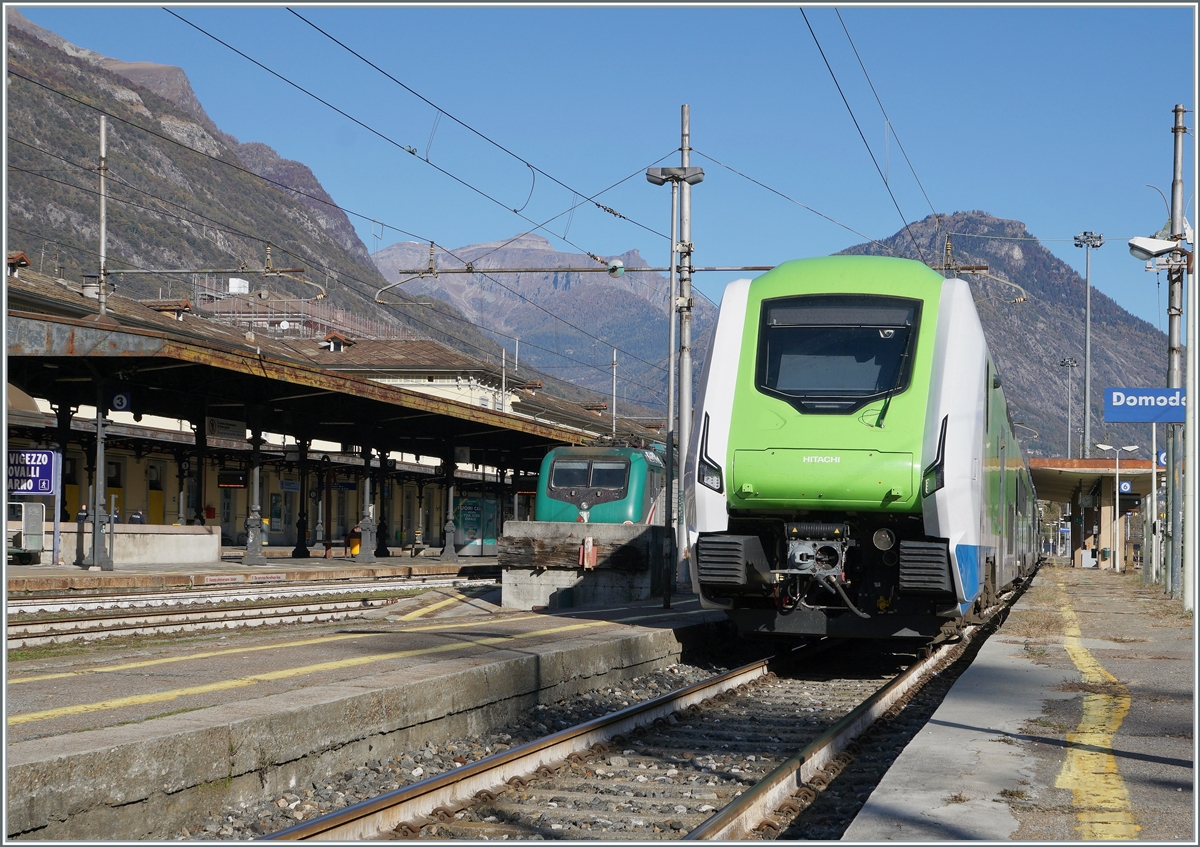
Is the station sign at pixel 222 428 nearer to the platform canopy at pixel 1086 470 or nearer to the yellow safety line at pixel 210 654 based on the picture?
the yellow safety line at pixel 210 654

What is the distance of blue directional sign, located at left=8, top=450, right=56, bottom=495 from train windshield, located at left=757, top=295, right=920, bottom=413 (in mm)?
15606

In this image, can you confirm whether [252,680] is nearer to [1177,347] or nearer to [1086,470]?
[1177,347]

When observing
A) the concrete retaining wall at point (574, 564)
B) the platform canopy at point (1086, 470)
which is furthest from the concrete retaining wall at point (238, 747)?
the platform canopy at point (1086, 470)

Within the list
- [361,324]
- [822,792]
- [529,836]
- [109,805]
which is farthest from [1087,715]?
[361,324]

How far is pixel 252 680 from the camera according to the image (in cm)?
826

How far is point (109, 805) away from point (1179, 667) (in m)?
9.46

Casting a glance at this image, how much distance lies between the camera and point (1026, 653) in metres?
12.4

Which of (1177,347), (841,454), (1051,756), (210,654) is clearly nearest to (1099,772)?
(1051,756)

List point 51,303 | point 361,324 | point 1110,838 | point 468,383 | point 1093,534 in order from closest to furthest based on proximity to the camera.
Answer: point 1110,838 < point 51,303 < point 1093,534 < point 468,383 < point 361,324

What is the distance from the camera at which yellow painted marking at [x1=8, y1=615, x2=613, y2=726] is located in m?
6.77

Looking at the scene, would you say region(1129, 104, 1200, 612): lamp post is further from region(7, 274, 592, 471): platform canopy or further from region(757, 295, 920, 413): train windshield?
region(7, 274, 592, 471): platform canopy

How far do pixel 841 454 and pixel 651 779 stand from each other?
400 cm

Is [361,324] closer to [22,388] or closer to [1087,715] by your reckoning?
[22,388]

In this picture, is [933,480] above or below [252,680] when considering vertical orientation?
above
